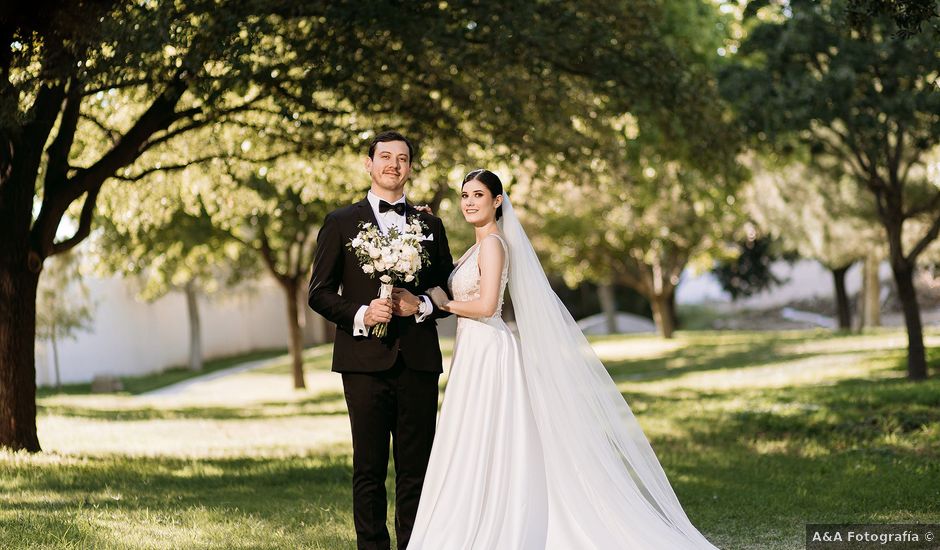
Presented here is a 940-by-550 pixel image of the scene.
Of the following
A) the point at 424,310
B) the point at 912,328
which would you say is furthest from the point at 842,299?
the point at 424,310

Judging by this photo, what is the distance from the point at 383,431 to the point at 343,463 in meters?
5.70

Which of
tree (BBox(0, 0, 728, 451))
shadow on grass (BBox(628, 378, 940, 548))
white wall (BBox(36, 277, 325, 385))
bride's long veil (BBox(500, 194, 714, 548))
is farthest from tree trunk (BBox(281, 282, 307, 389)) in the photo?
bride's long veil (BBox(500, 194, 714, 548))

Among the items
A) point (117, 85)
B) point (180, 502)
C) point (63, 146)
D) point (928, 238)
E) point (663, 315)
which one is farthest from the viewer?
point (663, 315)

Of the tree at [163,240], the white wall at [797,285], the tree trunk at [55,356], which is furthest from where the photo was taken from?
the white wall at [797,285]

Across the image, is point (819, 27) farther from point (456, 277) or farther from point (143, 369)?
point (143, 369)

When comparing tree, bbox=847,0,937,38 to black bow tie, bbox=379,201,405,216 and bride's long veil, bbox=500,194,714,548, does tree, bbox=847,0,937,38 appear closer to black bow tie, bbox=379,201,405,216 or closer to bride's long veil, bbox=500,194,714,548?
bride's long veil, bbox=500,194,714,548

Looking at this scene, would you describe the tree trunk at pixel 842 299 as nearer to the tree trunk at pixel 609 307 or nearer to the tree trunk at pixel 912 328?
the tree trunk at pixel 609 307

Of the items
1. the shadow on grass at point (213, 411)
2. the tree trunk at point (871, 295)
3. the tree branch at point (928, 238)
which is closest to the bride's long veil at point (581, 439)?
the tree branch at point (928, 238)

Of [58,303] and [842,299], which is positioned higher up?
[58,303]

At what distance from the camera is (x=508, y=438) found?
19.9 feet

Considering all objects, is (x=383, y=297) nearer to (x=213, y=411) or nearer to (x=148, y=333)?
(x=213, y=411)

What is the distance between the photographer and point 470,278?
6.16m

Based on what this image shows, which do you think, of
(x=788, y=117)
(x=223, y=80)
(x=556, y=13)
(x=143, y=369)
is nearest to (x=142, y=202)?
(x=223, y=80)

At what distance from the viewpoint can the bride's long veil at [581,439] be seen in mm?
5957
